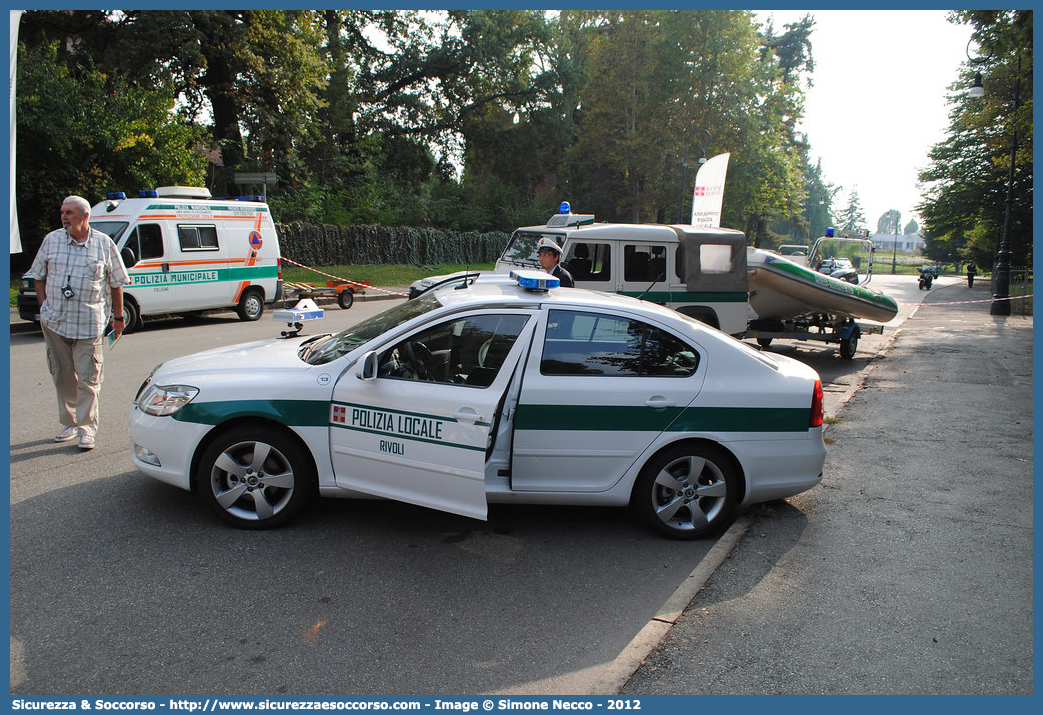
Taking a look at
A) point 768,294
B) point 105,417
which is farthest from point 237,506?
point 768,294

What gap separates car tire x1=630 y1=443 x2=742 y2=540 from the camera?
496 centimetres

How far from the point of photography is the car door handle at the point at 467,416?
4.44 metres

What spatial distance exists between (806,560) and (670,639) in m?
1.42

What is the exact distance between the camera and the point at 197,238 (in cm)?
1492

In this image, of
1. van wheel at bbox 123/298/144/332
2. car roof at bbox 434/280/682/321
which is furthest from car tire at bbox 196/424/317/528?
van wheel at bbox 123/298/144/332

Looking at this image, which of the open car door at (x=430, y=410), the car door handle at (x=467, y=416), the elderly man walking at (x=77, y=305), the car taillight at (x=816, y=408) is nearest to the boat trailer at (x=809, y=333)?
the car taillight at (x=816, y=408)

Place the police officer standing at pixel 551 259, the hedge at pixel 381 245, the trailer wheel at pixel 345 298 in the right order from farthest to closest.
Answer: the hedge at pixel 381 245
the trailer wheel at pixel 345 298
the police officer standing at pixel 551 259

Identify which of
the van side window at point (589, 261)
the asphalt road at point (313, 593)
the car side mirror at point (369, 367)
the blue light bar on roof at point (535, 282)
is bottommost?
the asphalt road at point (313, 593)

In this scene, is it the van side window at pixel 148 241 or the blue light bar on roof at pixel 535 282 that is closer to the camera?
the blue light bar on roof at pixel 535 282

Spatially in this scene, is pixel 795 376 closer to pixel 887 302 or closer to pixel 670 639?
pixel 670 639

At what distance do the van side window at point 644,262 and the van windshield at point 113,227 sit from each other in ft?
29.3

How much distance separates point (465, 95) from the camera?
47.2 m

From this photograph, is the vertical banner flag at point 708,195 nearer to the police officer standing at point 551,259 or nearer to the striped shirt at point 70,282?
the police officer standing at point 551,259

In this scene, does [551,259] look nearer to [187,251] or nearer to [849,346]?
[849,346]
